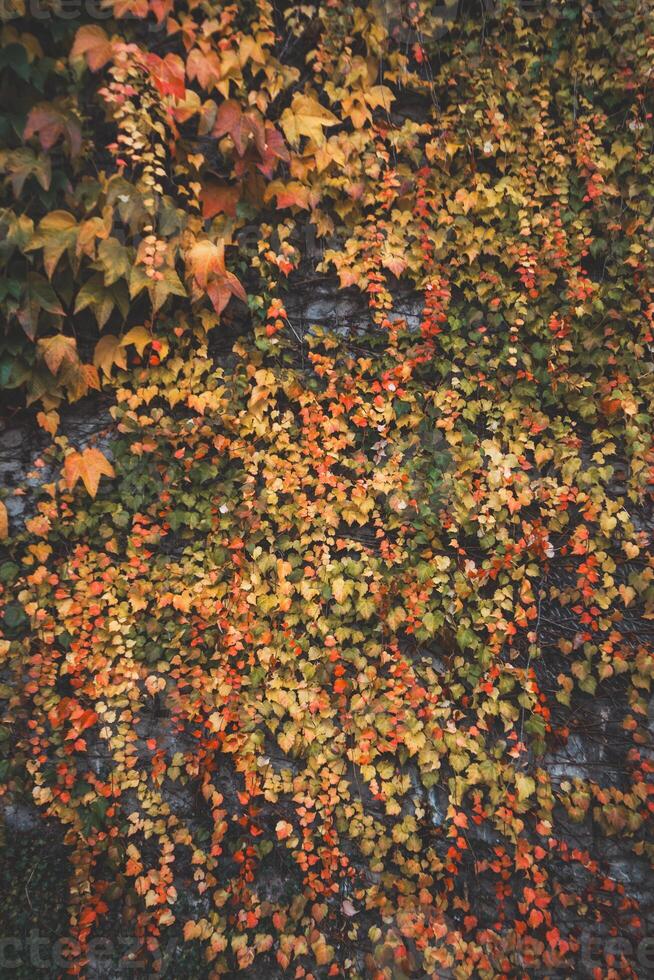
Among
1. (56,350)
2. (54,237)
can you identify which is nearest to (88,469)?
(56,350)

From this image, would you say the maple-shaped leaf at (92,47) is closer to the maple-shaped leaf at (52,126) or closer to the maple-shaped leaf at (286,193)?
the maple-shaped leaf at (52,126)

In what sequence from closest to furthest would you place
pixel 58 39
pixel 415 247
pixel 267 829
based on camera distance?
1. pixel 58 39
2. pixel 267 829
3. pixel 415 247

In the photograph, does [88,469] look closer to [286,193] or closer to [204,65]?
[286,193]

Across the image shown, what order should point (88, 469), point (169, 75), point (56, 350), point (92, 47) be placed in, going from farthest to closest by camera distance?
point (88, 469) < point (56, 350) < point (169, 75) < point (92, 47)

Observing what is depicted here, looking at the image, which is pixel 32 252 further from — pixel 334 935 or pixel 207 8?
pixel 334 935

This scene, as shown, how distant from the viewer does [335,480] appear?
3225mm

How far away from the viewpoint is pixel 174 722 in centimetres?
320

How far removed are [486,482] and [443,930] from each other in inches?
100

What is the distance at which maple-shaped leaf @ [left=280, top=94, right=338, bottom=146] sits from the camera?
3.12 meters

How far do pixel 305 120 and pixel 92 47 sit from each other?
120 cm

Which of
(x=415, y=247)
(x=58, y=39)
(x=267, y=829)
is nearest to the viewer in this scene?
(x=58, y=39)

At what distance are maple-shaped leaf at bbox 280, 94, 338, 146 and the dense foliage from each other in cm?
2

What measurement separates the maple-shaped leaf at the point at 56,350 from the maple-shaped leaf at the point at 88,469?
1.71 feet

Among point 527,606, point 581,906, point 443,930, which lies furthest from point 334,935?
point 527,606
